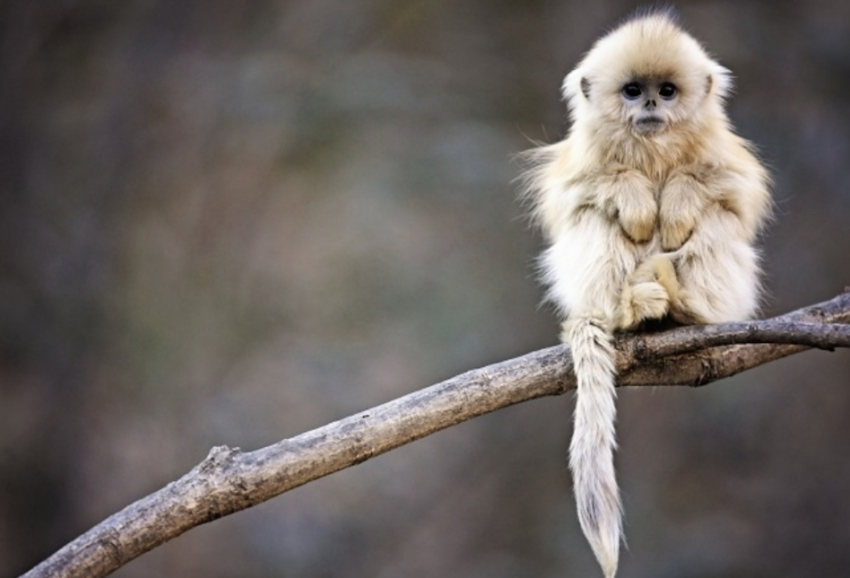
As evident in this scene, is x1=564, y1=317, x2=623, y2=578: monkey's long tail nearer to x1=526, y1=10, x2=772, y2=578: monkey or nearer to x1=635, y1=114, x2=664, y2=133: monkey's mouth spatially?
x1=526, y1=10, x2=772, y2=578: monkey

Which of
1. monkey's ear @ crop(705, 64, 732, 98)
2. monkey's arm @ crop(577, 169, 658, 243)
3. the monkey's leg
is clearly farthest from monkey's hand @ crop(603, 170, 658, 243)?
monkey's ear @ crop(705, 64, 732, 98)

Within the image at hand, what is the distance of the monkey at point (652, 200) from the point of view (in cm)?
335

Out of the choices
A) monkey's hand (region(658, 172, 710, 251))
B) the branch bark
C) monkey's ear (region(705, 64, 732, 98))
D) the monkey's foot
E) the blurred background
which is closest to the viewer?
the branch bark

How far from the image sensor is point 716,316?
3.38m

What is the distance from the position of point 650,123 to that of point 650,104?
59 millimetres

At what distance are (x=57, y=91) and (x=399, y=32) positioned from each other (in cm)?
231

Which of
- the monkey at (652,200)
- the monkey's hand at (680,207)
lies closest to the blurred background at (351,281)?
the monkey at (652,200)

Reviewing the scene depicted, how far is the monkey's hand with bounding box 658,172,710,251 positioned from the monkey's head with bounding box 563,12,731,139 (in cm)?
16

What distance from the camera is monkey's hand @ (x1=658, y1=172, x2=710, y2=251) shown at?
340cm

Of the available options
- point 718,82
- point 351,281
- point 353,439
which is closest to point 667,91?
point 718,82

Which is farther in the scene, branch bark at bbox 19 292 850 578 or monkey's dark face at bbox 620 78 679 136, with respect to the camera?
monkey's dark face at bbox 620 78 679 136

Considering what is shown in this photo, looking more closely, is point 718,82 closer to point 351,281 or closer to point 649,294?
point 649,294

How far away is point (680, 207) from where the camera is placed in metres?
3.41

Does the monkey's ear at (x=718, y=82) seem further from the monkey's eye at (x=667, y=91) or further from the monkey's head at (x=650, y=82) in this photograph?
the monkey's eye at (x=667, y=91)
